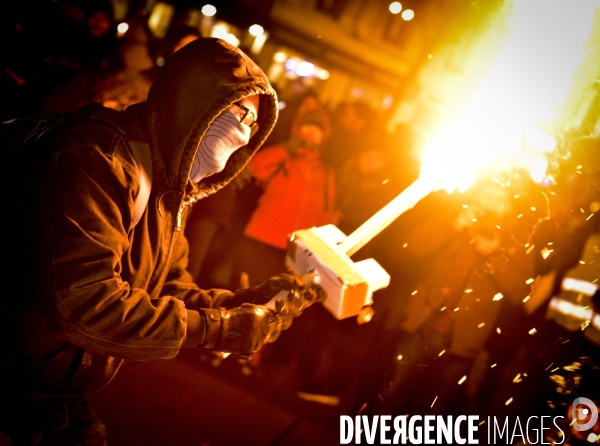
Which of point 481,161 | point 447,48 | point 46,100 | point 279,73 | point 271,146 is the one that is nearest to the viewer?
point 481,161

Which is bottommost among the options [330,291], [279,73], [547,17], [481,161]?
[279,73]

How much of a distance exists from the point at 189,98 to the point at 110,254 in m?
0.91

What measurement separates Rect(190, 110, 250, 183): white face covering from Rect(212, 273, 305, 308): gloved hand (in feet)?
2.53

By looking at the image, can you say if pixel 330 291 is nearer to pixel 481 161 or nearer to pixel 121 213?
pixel 121 213

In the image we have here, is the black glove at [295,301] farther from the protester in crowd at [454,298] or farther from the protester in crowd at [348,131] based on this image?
the protester in crowd at [348,131]

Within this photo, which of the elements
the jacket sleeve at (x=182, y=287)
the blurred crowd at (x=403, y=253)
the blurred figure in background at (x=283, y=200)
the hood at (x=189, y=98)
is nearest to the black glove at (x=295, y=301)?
the jacket sleeve at (x=182, y=287)

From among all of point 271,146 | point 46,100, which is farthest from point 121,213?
point 271,146

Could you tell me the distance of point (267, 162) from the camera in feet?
18.0

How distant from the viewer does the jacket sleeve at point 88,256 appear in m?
1.74

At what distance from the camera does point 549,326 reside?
15.6 feet

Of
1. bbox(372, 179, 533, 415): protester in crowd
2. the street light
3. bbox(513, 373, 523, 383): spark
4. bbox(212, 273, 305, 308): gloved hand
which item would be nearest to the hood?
bbox(212, 273, 305, 308): gloved hand

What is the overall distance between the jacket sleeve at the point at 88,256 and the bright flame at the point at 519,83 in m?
1.90

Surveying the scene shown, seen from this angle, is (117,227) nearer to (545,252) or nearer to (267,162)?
(267,162)

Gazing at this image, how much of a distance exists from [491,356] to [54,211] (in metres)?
4.62
